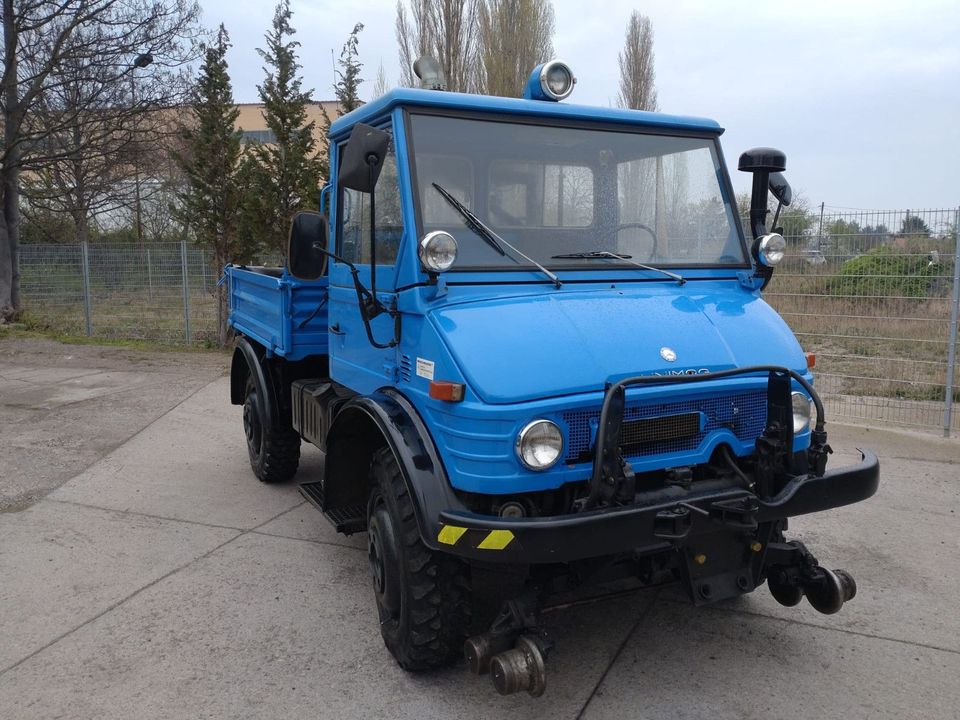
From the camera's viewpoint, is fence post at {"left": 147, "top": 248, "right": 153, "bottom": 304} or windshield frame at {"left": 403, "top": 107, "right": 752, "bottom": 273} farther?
fence post at {"left": 147, "top": 248, "right": 153, "bottom": 304}

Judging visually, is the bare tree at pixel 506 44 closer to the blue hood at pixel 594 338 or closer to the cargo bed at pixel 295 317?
the cargo bed at pixel 295 317

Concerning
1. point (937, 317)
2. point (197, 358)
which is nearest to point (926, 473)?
point (937, 317)

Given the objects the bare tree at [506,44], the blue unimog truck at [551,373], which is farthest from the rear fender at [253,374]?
the bare tree at [506,44]

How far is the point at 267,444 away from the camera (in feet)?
20.0

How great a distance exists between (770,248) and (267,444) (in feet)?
12.6

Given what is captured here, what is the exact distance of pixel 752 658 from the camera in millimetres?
3684

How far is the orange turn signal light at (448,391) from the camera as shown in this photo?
10.1ft

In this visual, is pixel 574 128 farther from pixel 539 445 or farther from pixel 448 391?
pixel 539 445

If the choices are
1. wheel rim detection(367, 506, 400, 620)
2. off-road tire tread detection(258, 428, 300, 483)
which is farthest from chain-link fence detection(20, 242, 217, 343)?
wheel rim detection(367, 506, 400, 620)

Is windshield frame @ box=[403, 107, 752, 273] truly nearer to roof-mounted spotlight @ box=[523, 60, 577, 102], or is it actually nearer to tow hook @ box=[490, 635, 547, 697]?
roof-mounted spotlight @ box=[523, 60, 577, 102]

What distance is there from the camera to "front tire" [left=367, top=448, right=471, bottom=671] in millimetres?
3328

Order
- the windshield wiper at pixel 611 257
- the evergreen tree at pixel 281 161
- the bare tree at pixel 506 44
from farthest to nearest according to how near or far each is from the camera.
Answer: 1. the bare tree at pixel 506 44
2. the evergreen tree at pixel 281 161
3. the windshield wiper at pixel 611 257

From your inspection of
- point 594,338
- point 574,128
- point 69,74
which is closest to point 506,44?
point 69,74

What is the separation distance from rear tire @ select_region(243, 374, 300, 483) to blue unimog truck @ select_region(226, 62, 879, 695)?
182 cm
